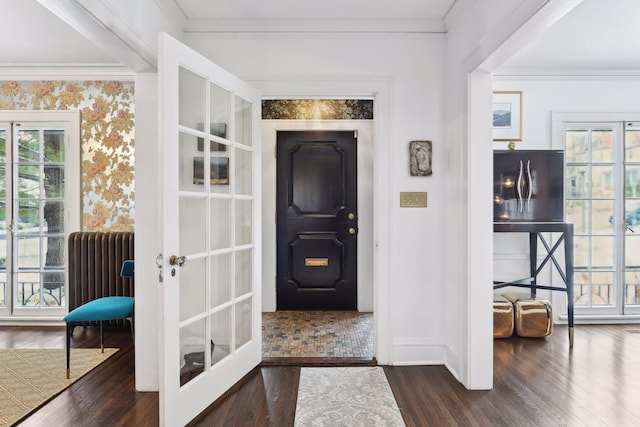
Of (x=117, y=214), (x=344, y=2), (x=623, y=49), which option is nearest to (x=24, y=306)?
(x=117, y=214)

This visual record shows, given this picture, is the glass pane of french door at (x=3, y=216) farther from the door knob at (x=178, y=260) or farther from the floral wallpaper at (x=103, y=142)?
the door knob at (x=178, y=260)

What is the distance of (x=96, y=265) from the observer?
3990 mm

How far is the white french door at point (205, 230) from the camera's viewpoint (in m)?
2.18

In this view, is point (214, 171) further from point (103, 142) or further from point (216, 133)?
point (103, 142)

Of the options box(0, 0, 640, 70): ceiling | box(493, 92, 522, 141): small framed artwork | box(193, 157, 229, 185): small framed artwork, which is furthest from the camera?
box(493, 92, 522, 141): small framed artwork

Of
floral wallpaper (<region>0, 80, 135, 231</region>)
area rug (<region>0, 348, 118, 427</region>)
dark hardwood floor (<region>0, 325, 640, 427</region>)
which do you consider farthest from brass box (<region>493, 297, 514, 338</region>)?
floral wallpaper (<region>0, 80, 135, 231</region>)

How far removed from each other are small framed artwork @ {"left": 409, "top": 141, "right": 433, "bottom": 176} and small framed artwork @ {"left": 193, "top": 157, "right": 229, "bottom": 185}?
1.38 m

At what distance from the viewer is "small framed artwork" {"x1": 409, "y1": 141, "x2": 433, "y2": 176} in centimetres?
311

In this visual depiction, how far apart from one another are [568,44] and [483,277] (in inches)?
92.5

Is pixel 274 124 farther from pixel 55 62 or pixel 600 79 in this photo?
pixel 600 79

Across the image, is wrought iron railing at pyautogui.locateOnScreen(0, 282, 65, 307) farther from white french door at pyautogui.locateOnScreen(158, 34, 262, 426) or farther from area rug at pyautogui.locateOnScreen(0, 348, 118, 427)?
white french door at pyautogui.locateOnScreen(158, 34, 262, 426)

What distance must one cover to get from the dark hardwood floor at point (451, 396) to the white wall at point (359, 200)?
1.63 metres

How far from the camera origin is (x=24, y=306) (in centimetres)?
427

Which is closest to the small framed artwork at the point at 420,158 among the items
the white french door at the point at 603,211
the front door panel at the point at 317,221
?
the front door panel at the point at 317,221
